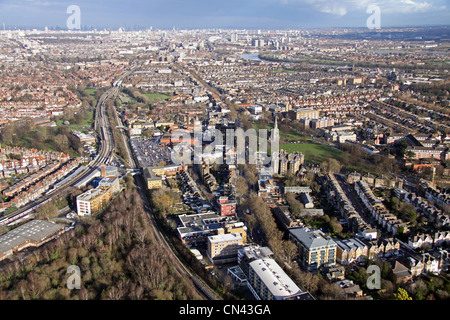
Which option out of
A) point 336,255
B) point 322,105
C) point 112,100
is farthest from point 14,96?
point 336,255

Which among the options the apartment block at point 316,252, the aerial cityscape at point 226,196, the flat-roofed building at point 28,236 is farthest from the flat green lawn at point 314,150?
the flat-roofed building at point 28,236

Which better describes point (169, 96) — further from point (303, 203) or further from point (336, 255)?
point (336, 255)

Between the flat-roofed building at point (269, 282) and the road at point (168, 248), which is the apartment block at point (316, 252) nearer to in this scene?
the flat-roofed building at point (269, 282)

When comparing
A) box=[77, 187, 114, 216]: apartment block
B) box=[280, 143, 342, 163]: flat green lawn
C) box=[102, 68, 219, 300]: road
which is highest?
box=[280, 143, 342, 163]: flat green lawn

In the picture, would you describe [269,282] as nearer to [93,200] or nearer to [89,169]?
[93,200]

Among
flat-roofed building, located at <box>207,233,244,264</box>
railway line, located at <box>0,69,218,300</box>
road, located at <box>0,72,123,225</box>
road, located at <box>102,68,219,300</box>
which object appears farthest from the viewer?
road, located at <box>0,72,123,225</box>

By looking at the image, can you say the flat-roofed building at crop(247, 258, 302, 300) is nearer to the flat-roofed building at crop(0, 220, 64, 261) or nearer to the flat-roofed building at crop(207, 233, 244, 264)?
the flat-roofed building at crop(207, 233, 244, 264)

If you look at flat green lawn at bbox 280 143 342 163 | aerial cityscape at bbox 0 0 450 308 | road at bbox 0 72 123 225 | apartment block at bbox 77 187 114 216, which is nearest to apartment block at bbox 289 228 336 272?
aerial cityscape at bbox 0 0 450 308
